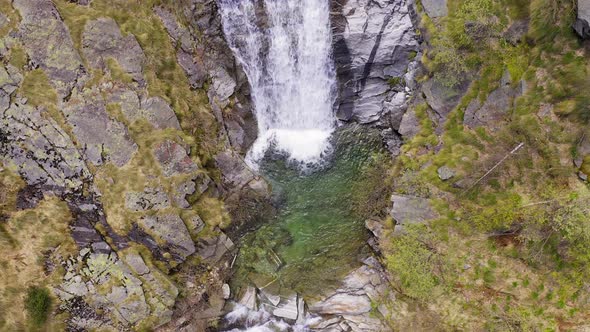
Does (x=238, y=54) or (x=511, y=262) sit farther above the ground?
(x=238, y=54)

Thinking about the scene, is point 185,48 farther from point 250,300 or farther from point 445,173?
point 445,173

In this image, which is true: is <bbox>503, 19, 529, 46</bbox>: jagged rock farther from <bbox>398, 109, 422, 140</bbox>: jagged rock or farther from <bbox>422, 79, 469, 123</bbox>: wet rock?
<bbox>398, 109, 422, 140</bbox>: jagged rock

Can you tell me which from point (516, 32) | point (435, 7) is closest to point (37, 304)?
point (435, 7)

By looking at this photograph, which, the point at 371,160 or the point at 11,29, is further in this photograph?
the point at 371,160

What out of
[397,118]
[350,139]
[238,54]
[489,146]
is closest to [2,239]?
[238,54]

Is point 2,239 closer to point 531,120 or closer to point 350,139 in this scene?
point 350,139

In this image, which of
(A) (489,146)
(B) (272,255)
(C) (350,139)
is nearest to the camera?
(A) (489,146)
